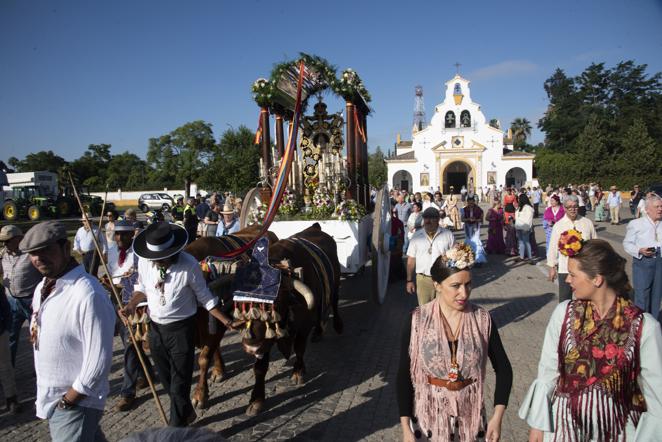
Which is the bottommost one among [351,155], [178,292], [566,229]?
[178,292]

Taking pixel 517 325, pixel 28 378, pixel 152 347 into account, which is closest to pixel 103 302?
pixel 152 347

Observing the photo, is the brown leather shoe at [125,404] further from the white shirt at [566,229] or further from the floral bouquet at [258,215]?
the white shirt at [566,229]

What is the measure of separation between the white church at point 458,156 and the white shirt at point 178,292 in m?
44.2

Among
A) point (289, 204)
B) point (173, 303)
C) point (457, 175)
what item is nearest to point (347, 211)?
point (289, 204)

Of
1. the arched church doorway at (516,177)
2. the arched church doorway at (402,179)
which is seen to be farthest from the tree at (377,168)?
the arched church doorway at (516,177)

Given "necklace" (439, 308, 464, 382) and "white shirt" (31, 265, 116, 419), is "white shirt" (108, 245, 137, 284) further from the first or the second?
"necklace" (439, 308, 464, 382)

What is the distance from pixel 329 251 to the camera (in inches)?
235

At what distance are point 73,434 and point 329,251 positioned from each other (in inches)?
158

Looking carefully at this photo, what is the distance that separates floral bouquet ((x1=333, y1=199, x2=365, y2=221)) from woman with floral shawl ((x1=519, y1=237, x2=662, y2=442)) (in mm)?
5088

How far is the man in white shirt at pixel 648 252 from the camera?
16.6 ft

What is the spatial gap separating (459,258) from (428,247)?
3005 mm

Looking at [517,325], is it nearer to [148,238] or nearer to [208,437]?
[148,238]

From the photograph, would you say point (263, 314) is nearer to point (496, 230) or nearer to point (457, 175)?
point (496, 230)

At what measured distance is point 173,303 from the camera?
3.36 meters
